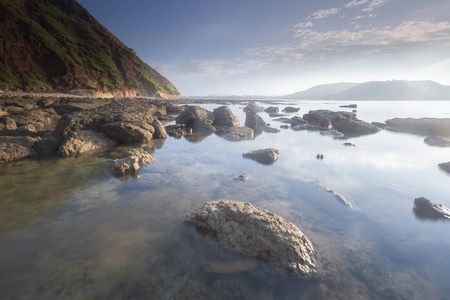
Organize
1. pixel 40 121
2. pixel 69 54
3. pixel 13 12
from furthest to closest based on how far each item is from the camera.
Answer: pixel 69 54 → pixel 13 12 → pixel 40 121

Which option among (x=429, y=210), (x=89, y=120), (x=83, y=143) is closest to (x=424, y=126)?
(x=429, y=210)

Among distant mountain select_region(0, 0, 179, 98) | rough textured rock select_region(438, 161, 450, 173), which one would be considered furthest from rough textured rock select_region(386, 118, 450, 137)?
distant mountain select_region(0, 0, 179, 98)

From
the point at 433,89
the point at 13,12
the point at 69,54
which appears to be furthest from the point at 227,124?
the point at 433,89

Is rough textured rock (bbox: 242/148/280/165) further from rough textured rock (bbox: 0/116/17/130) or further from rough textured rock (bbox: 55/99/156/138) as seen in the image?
rough textured rock (bbox: 0/116/17/130)

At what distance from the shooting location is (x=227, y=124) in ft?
64.5

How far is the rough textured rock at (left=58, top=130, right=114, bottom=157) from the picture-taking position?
310 inches

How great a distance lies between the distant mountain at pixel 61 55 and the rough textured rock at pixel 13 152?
49.5 metres

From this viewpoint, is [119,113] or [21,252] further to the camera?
[119,113]

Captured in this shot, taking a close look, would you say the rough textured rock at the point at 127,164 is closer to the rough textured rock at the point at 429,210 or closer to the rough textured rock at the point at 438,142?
the rough textured rock at the point at 429,210

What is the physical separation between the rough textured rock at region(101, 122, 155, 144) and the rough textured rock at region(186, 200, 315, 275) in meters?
7.88

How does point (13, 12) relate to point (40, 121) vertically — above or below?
above

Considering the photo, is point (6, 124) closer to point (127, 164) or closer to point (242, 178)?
point (127, 164)

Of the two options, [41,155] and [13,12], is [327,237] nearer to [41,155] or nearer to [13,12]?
[41,155]

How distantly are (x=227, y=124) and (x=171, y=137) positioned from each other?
7.95m
